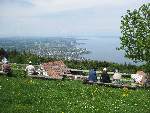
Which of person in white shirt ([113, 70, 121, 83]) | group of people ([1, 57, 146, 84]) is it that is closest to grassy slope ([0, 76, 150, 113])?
group of people ([1, 57, 146, 84])

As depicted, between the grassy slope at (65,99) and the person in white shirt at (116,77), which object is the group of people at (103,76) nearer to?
the person in white shirt at (116,77)

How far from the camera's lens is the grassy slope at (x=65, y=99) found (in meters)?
21.3

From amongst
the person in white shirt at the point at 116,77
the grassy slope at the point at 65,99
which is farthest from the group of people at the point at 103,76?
the grassy slope at the point at 65,99

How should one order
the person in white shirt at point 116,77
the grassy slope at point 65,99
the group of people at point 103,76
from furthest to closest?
the person in white shirt at point 116,77 < the group of people at point 103,76 < the grassy slope at point 65,99

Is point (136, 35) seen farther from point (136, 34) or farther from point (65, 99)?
point (65, 99)

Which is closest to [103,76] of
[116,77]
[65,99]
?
[116,77]

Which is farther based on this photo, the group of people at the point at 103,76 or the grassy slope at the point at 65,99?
the group of people at the point at 103,76

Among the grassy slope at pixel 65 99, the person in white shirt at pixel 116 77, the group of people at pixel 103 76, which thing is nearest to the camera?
the grassy slope at pixel 65 99

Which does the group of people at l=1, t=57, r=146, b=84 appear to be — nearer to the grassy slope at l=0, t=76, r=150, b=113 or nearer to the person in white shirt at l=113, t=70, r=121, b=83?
the person in white shirt at l=113, t=70, r=121, b=83

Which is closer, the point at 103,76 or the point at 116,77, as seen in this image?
the point at 103,76

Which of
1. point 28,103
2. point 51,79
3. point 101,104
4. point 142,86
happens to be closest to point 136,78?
point 142,86

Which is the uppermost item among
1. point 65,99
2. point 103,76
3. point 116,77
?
point 65,99

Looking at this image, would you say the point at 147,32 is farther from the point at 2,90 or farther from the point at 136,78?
the point at 2,90

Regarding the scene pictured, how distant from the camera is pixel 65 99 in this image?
2448 centimetres
